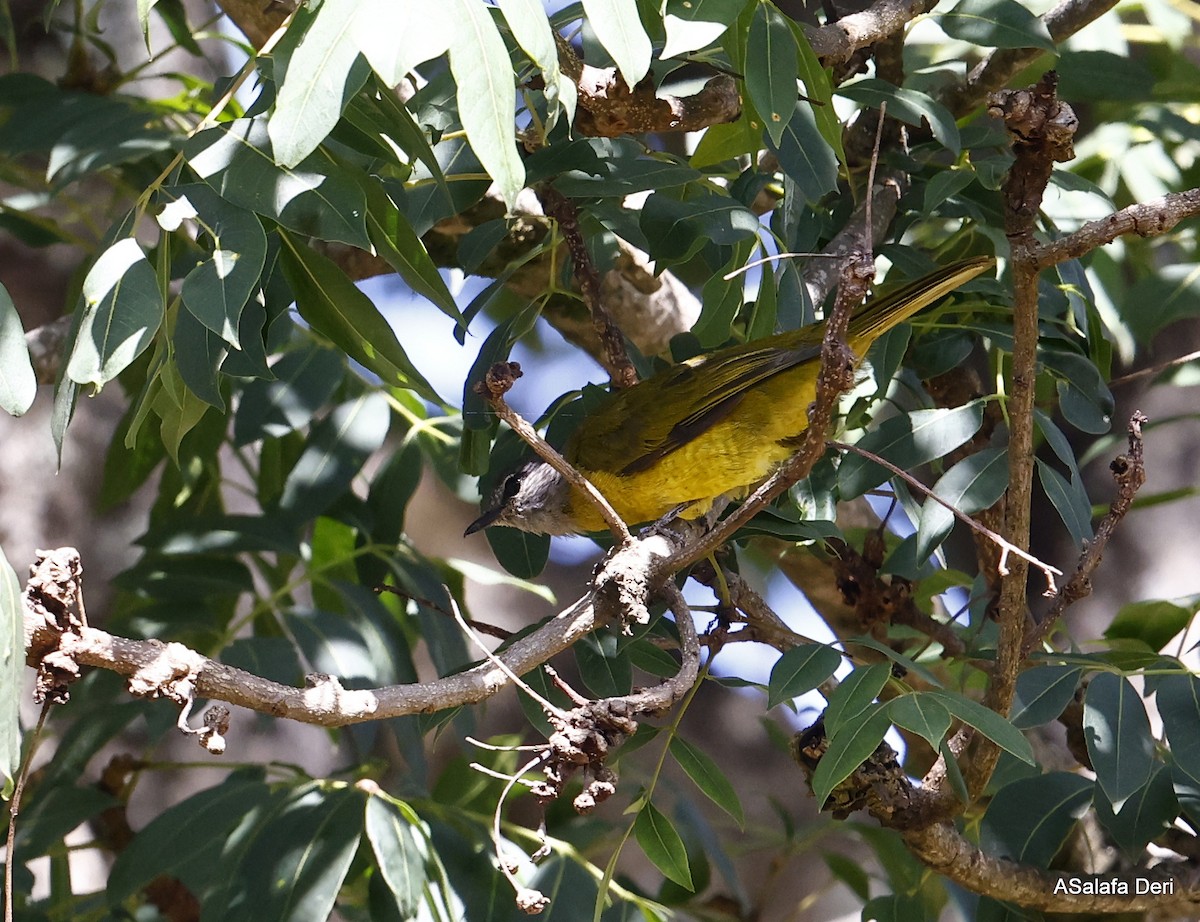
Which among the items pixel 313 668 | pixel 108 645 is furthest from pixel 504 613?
pixel 108 645

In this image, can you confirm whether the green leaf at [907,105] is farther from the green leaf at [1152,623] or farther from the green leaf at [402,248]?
the green leaf at [1152,623]

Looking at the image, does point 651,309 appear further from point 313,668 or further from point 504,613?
point 504,613

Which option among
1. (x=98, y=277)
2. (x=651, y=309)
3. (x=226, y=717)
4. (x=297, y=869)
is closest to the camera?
(x=226, y=717)

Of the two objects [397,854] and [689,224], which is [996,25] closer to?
[689,224]

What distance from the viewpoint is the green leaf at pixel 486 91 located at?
148cm

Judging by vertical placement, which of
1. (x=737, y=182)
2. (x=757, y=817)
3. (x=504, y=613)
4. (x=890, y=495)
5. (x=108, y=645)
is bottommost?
(x=757, y=817)

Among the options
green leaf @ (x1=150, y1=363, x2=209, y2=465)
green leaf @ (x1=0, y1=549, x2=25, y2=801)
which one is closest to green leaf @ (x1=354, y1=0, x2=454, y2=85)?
green leaf @ (x1=0, y1=549, x2=25, y2=801)

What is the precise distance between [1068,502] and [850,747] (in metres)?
0.91

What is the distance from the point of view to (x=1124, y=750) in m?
2.37

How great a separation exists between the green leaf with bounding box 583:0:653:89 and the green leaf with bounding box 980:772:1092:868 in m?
2.04

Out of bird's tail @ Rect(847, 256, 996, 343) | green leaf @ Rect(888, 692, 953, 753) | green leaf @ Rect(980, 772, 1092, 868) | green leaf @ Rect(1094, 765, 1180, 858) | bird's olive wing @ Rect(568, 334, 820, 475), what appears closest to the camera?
green leaf @ Rect(888, 692, 953, 753)

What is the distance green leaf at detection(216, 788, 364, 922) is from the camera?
9.19 ft

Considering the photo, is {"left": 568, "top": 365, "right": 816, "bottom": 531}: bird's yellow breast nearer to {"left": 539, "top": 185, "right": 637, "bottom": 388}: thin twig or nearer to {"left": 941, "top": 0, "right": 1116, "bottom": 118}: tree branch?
{"left": 539, "top": 185, "right": 637, "bottom": 388}: thin twig

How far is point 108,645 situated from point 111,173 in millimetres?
2837
